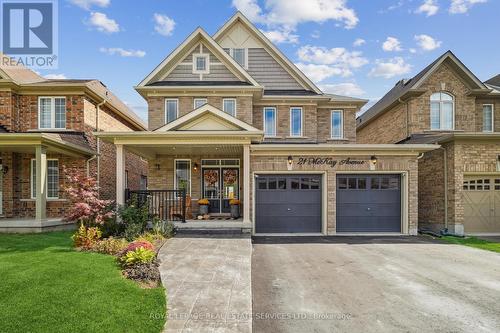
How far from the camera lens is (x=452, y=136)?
495 inches

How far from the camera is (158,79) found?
578 inches

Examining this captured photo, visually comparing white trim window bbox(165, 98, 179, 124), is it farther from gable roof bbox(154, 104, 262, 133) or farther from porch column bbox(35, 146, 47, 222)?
porch column bbox(35, 146, 47, 222)

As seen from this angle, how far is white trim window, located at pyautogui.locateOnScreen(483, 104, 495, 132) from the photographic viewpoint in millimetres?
16359

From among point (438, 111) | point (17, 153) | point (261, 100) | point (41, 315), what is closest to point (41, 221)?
point (17, 153)

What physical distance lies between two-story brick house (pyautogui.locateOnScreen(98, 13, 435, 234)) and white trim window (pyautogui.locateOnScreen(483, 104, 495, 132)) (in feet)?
22.2

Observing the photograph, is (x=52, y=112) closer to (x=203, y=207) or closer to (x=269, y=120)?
(x=203, y=207)

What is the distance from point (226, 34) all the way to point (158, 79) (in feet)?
14.6

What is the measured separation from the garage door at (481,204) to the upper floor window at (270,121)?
8.81 meters

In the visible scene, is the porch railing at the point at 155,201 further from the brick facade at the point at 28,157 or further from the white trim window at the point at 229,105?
the white trim window at the point at 229,105

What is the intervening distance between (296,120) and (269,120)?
54.7 inches

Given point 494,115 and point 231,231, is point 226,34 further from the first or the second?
point 494,115

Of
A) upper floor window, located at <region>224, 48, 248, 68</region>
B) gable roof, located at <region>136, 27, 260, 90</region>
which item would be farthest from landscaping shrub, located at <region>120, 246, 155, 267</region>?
upper floor window, located at <region>224, 48, 248, 68</region>

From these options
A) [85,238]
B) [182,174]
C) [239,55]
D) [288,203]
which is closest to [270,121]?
[239,55]

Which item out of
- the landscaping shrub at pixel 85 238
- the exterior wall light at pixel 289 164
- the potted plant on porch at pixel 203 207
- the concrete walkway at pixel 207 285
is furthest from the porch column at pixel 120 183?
the exterior wall light at pixel 289 164
